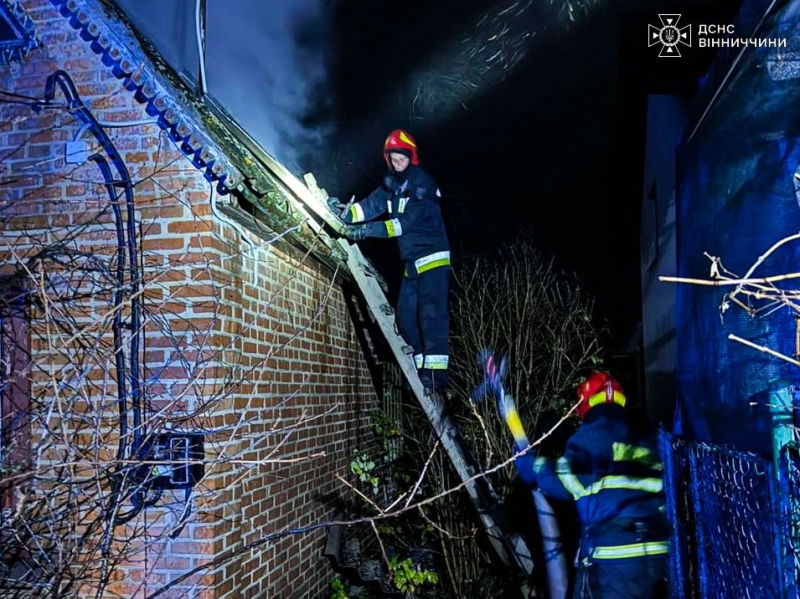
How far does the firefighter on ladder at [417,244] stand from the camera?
20.6 feet

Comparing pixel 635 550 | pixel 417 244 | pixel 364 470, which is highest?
pixel 417 244

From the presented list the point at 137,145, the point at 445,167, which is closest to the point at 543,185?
the point at 445,167

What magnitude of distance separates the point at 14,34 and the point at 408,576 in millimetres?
5137

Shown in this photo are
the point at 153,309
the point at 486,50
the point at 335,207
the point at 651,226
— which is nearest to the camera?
the point at 153,309

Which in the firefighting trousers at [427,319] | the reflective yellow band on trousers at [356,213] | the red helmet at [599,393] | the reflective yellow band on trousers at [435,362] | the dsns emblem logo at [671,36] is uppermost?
the dsns emblem logo at [671,36]

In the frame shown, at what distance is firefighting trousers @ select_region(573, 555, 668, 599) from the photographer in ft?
14.3

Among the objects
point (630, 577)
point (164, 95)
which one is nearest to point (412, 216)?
point (164, 95)

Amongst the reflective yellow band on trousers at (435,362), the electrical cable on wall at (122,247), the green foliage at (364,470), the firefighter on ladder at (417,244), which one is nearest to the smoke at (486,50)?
the firefighter on ladder at (417,244)

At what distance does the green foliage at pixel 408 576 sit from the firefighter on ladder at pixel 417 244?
5.20ft

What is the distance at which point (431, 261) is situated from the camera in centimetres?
646

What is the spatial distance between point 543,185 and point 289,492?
10.4m

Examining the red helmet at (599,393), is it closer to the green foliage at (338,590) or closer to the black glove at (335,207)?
the black glove at (335,207)

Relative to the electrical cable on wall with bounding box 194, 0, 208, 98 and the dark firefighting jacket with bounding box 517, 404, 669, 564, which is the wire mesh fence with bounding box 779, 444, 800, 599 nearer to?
the dark firefighting jacket with bounding box 517, 404, 669, 564

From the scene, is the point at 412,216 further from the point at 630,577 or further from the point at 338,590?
the point at 630,577
